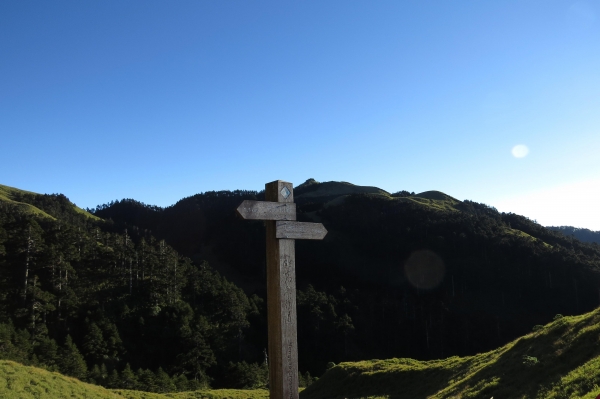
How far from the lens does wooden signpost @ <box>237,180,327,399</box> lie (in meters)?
5.99

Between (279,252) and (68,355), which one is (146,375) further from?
(279,252)

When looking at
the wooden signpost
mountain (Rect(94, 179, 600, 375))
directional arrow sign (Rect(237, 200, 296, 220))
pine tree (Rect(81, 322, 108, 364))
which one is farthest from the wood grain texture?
mountain (Rect(94, 179, 600, 375))

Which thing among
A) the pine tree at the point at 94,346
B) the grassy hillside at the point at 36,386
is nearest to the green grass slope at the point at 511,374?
the grassy hillside at the point at 36,386

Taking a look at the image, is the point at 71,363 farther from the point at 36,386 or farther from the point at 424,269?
the point at 424,269

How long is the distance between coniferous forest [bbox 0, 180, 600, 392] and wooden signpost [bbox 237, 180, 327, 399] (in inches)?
1512

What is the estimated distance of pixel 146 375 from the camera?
43.0 m

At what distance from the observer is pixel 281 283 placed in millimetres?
6105

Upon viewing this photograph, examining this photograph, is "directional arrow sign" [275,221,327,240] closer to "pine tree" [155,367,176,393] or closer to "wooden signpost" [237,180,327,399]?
"wooden signpost" [237,180,327,399]

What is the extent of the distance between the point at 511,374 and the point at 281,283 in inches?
495

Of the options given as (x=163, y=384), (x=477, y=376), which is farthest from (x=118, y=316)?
(x=477, y=376)

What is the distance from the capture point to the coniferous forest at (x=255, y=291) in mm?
50469

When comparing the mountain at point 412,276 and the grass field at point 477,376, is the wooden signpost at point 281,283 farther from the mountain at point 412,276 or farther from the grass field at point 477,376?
the mountain at point 412,276

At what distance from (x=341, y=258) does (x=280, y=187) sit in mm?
119048

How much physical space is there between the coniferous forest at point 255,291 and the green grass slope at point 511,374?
18.9m
